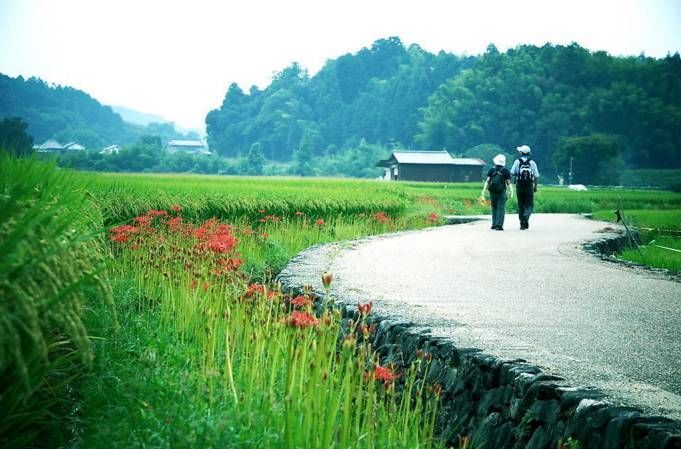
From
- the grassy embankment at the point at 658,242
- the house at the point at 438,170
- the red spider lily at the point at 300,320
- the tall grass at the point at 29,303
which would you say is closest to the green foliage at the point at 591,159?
the house at the point at 438,170

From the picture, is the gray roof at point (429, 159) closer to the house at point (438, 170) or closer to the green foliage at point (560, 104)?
the house at point (438, 170)

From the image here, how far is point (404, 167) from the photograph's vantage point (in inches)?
2372

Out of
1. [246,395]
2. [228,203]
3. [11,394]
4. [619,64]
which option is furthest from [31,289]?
[619,64]

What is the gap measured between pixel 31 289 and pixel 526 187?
15.4 m

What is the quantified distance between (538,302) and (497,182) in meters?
9.36

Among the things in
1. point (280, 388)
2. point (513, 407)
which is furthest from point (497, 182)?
point (280, 388)

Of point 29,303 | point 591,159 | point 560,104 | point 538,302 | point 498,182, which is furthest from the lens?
point 560,104

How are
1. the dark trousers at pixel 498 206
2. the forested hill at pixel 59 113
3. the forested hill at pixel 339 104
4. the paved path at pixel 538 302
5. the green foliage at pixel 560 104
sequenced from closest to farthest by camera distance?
A: the paved path at pixel 538 302, the dark trousers at pixel 498 206, the green foliage at pixel 560 104, the forested hill at pixel 59 113, the forested hill at pixel 339 104

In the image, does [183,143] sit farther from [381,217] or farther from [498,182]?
[498,182]

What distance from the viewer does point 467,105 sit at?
243 feet

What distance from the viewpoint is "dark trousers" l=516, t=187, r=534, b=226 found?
16.8 meters

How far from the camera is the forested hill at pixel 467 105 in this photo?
6369 cm

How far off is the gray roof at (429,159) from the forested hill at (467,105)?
747cm

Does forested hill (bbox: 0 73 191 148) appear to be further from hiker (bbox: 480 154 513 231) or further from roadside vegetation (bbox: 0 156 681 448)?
roadside vegetation (bbox: 0 156 681 448)
